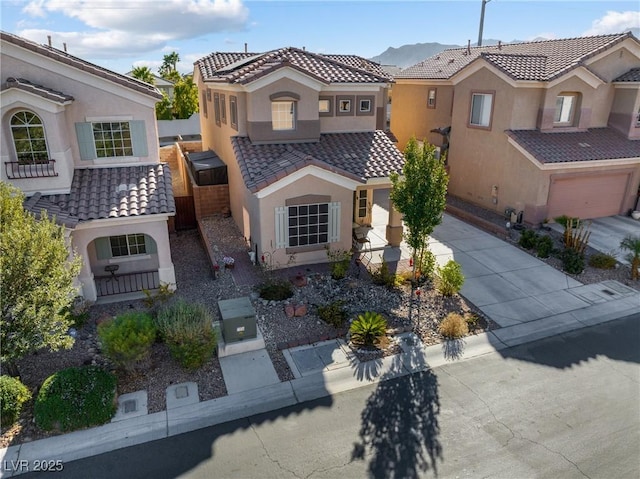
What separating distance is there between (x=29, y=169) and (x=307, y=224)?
29.7 feet

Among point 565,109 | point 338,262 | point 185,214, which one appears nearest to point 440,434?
point 338,262

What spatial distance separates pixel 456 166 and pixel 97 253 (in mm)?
19396

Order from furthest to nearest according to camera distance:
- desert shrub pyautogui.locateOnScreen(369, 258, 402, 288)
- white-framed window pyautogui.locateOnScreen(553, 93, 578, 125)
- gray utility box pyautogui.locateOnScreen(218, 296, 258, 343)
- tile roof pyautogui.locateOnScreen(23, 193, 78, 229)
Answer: white-framed window pyautogui.locateOnScreen(553, 93, 578, 125) < desert shrub pyautogui.locateOnScreen(369, 258, 402, 288) < tile roof pyautogui.locateOnScreen(23, 193, 78, 229) < gray utility box pyautogui.locateOnScreen(218, 296, 258, 343)

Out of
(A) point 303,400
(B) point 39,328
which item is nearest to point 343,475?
(A) point 303,400

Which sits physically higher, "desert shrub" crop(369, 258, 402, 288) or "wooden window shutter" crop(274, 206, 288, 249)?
"wooden window shutter" crop(274, 206, 288, 249)

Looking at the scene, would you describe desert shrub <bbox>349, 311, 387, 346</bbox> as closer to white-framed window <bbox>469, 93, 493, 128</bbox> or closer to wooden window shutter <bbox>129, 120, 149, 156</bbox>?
wooden window shutter <bbox>129, 120, 149, 156</bbox>

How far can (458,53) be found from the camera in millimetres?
30766

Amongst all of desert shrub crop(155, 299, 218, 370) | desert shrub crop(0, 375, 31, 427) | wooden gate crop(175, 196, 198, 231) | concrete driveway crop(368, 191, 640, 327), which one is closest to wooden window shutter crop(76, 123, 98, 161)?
wooden gate crop(175, 196, 198, 231)

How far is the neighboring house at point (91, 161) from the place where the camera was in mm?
13172

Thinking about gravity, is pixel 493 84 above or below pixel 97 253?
above

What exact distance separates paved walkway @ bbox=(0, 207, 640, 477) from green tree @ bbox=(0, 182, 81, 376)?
2.10 m

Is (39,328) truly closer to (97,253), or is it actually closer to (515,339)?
(97,253)

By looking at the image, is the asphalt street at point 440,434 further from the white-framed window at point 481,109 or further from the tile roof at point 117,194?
the white-framed window at point 481,109

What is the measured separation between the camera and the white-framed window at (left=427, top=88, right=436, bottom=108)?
28000 mm
